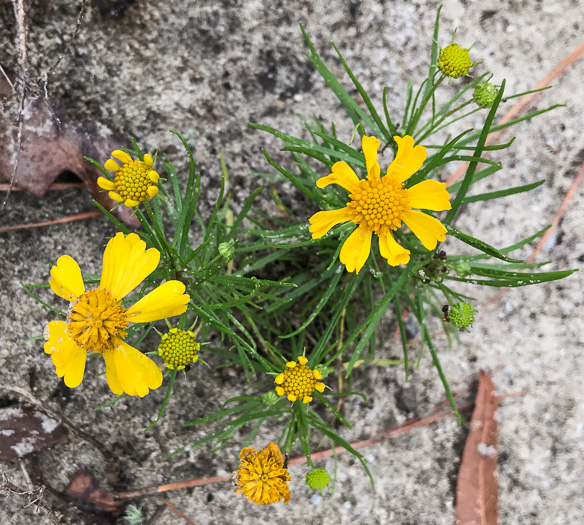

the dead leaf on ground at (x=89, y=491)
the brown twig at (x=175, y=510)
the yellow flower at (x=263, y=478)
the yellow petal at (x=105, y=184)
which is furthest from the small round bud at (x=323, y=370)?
the dead leaf on ground at (x=89, y=491)

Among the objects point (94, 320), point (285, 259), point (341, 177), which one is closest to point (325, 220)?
point (341, 177)

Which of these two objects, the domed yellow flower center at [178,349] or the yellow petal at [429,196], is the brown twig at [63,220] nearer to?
the domed yellow flower center at [178,349]

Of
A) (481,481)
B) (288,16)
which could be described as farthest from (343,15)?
(481,481)

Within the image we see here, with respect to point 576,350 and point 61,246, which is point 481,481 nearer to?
point 576,350

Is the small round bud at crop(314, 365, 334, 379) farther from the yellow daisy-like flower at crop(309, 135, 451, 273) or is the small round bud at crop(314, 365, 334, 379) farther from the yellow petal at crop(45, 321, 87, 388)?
the yellow petal at crop(45, 321, 87, 388)

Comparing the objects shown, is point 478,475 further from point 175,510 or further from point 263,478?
point 175,510

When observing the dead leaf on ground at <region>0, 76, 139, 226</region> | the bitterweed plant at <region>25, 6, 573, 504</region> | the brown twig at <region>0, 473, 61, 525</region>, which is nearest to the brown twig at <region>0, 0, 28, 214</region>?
the dead leaf on ground at <region>0, 76, 139, 226</region>

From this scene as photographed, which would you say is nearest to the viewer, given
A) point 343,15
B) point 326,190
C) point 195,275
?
point 195,275
